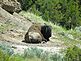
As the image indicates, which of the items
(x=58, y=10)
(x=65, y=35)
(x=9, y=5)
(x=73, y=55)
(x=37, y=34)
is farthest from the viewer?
(x=58, y=10)

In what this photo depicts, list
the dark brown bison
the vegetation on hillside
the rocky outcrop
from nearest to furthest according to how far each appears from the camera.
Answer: the dark brown bison, the rocky outcrop, the vegetation on hillside

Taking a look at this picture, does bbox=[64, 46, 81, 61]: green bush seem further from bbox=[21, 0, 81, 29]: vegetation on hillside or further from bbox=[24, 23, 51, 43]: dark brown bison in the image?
bbox=[21, 0, 81, 29]: vegetation on hillside

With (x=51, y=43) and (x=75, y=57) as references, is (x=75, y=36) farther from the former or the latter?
(x=75, y=57)

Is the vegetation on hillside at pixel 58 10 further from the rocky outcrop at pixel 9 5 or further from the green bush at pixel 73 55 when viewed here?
the green bush at pixel 73 55

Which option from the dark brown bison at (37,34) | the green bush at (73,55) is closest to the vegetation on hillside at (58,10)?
the dark brown bison at (37,34)

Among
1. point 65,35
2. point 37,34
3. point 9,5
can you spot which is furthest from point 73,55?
point 9,5

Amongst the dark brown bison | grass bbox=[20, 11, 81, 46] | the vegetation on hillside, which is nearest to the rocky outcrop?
grass bbox=[20, 11, 81, 46]

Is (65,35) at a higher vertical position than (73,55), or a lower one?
lower

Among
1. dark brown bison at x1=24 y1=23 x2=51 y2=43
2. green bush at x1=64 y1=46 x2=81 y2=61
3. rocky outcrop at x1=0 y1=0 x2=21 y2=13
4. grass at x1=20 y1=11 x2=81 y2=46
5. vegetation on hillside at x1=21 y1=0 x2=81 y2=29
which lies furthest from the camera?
vegetation on hillside at x1=21 y1=0 x2=81 y2=29

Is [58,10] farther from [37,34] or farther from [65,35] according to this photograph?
[37,34]

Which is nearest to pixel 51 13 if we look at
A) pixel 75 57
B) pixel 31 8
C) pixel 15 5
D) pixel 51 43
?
pixel 31 8

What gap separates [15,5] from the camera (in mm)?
27531

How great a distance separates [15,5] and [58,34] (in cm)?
418

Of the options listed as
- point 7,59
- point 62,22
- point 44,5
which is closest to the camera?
point 7,59
